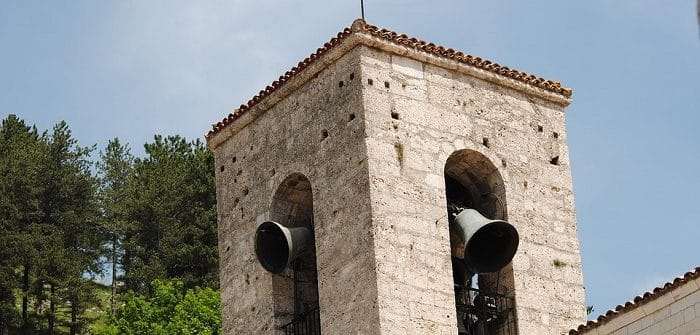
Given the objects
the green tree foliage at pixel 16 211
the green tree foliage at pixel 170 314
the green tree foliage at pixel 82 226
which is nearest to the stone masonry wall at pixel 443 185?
the green tree foliage at pixel 170 314

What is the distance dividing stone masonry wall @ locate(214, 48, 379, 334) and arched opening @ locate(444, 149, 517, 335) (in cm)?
135

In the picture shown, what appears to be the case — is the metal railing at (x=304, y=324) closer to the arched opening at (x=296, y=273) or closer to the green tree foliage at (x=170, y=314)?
the arched opening at (x=296, y=273)

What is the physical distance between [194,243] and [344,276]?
32431 mm

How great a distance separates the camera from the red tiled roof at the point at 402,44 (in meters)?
19.6

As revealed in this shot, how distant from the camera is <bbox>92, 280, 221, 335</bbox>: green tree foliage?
139 feet

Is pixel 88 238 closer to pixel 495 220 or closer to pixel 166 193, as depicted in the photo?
pixel 166 193

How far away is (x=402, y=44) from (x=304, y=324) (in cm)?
357

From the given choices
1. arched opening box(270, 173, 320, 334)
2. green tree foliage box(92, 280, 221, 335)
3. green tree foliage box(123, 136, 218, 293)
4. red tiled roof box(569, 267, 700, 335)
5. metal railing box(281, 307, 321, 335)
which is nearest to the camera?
red tiled roof box(569, 267, 700, 335)

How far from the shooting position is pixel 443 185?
1945cm

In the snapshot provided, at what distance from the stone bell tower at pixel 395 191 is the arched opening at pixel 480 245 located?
23 mm

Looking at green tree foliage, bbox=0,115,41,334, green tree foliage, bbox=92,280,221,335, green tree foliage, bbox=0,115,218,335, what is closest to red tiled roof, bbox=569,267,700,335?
green tree foliage, bbox=92,280,221,335

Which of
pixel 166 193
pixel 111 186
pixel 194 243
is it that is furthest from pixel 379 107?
pixel 111 186

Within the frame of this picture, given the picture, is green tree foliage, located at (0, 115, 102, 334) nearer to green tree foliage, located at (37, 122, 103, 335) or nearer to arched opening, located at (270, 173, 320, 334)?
green tree foliage, located at (37, 122, 103, 335)

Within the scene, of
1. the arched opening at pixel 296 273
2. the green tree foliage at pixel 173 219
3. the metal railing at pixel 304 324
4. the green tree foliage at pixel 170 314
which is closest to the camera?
the metal railing at pixel 304 324
